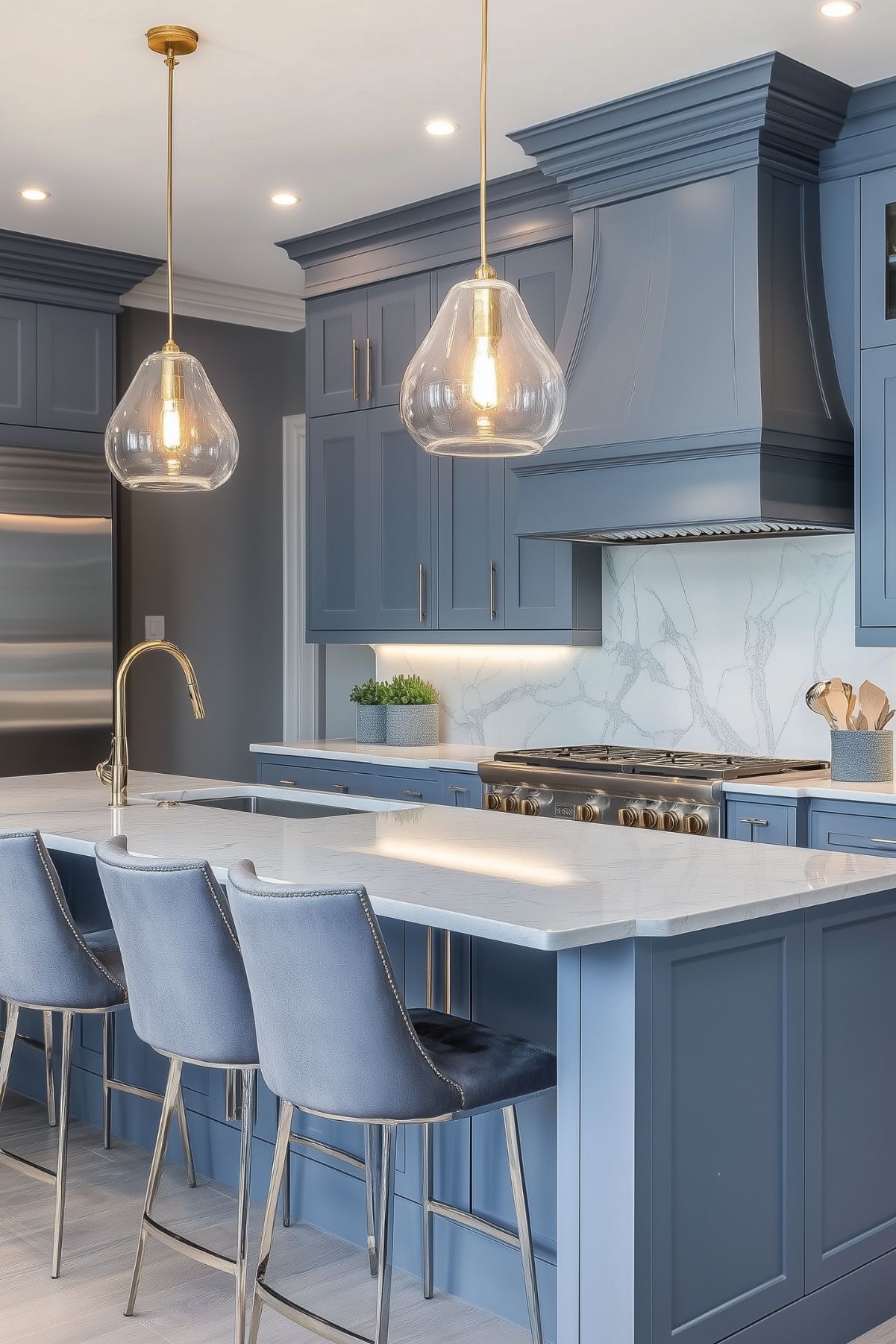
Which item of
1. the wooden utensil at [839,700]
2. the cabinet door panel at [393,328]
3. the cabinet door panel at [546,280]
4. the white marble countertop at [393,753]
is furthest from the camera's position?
the cabinet door panel at [393,328]

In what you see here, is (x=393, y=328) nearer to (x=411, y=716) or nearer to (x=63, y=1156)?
(x=411, y=716)

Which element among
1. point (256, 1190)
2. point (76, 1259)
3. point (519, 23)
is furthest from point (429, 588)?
point (76, 1259)

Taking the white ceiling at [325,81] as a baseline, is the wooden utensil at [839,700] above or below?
below

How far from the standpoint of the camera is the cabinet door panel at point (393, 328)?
505 centimetres

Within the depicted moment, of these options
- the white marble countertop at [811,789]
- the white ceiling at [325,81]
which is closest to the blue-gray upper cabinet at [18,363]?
the white ceiling at [325,81]

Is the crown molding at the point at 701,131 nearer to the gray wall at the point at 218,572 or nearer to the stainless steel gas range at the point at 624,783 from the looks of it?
the stainless steel gas range at the point at 624,783

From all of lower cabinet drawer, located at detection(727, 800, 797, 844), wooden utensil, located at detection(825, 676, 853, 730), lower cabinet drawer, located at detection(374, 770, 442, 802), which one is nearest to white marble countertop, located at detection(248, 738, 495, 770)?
lower cabinet drawer, located at detection(374, 770, 442, 802)

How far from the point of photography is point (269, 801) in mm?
3768

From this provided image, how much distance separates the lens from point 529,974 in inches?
97.0

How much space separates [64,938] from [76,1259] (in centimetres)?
66

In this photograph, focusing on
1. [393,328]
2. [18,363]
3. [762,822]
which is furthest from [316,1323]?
[18,363]

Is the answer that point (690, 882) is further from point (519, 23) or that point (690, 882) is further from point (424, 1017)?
point (519, 23)

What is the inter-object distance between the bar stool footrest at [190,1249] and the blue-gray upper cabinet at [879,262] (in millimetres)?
2834

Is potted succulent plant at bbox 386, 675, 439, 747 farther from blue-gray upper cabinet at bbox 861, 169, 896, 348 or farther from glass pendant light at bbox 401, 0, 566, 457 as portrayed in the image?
glass pendant light at bbox 401, 0, 566, 457
